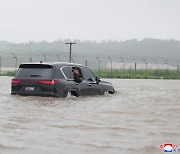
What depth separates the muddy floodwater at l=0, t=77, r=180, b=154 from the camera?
24.5 ft

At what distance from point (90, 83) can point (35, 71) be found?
7.47ft

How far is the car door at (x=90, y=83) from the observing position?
16766 mm

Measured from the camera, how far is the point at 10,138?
26.8 feet

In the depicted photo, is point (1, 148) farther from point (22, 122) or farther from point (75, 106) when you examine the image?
point (75, 106)

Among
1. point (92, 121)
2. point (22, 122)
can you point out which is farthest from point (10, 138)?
point (92, 121)

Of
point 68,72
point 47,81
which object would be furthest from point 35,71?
point 68,72

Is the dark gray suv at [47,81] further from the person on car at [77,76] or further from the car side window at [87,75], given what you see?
the car side window at [87,75]

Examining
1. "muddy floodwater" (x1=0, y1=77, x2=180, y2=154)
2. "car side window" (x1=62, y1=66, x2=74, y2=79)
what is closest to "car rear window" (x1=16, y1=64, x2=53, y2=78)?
"car side window" (x1=62, y1=66, x2=74, y2=79)

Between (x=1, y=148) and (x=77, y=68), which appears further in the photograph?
(x=77, y=68)

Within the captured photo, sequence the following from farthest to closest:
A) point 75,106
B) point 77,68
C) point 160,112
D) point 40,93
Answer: point 77,68
point 40,93
point 75,106
point 160,112

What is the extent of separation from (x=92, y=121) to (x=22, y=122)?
155cm

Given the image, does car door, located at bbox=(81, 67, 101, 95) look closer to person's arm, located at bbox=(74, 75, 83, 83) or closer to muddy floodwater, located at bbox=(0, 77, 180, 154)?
person's arm, located at bbox=(74, 75, 83, 83)

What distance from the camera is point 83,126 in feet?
32.1

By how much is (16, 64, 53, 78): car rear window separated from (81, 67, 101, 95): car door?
1.67 meters
